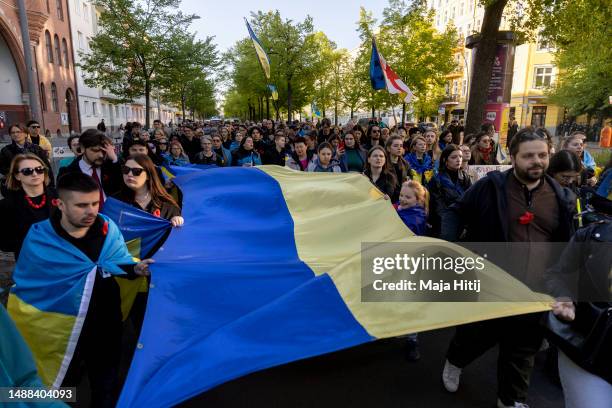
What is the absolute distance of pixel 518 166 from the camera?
123 inches

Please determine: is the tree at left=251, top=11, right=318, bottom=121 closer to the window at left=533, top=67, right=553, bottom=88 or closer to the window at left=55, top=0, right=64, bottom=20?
the window at left=55, top=0, right=64, bottom=20

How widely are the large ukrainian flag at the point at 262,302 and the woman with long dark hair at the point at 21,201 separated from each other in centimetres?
142

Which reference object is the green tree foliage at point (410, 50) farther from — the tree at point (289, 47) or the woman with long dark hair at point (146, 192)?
the woman with long dark hair at point (146, 192)

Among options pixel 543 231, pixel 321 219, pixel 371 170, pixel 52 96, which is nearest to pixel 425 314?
pixel 543 231

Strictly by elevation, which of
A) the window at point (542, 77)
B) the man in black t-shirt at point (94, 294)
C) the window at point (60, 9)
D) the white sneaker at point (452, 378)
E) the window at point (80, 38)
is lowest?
the white sneaker at point (452, 378)

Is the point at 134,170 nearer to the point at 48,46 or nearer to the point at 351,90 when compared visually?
the point at 48,46

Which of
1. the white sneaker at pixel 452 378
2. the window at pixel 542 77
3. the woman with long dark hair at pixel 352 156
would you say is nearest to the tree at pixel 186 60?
the woman with long dark hair at pixel 352 156

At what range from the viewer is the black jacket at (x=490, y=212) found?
123 inches

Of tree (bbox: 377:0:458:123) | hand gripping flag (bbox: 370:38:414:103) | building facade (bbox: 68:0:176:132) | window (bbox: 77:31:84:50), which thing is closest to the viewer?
hand gripping flag (bbox: 370:38:414:103)

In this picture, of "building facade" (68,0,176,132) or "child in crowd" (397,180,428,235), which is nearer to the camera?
"child in crowd" (397,180,428,235)

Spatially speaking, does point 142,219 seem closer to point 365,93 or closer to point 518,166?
point 518,166

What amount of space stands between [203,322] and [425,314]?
57.2 inches

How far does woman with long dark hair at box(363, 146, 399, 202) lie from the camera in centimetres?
539

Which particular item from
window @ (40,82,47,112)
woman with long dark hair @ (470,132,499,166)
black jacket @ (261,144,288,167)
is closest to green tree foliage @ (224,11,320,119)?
window @ (40,82,47,112)
